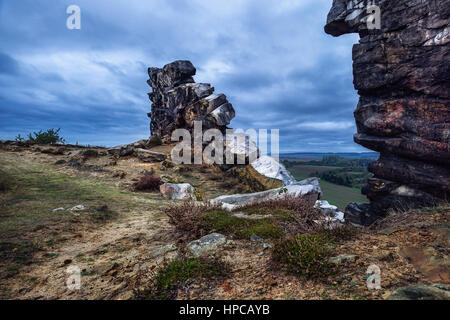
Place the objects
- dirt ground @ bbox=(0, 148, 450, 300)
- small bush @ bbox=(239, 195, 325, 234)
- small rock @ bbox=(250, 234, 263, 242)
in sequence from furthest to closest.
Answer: small bush @ bbox=(239, 195, 325, 234) < small rock @ bbox=(250, 234, 263, 242) < dirt ground @ bbox=(0, 148, 450, 300)

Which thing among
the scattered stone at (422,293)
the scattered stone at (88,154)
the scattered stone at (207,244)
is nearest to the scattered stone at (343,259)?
the scattered stone at (422,293)

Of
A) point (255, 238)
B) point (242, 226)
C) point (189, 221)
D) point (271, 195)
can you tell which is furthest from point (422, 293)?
point (271, 195)

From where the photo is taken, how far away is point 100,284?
3742 mm

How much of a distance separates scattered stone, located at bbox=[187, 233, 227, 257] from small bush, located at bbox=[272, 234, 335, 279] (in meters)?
1.45

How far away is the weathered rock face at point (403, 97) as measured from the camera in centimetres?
1277

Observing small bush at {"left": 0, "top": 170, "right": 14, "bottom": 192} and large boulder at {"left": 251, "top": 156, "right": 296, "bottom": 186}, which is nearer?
small bush at {"left": 0, "top": 170, "right": 14, "bottom": 192}

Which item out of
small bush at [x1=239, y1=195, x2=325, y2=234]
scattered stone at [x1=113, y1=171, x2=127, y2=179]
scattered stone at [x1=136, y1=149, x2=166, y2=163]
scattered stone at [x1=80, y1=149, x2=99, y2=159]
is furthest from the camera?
scattered stone at [x1=136, y1=149, x2=166, y2=163]

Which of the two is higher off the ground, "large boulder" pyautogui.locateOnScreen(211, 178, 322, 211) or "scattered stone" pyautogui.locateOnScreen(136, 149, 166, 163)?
"scattered stone" pyautogui.locateOnScreen(136, 149, 166, 163)

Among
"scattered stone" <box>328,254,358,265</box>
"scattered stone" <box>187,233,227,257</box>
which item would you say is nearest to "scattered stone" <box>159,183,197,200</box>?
"scattered stone" <box>187,233,227,257</box>

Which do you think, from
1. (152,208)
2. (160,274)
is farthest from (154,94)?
(160,274)

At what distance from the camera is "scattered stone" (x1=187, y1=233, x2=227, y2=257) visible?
461 centimetres

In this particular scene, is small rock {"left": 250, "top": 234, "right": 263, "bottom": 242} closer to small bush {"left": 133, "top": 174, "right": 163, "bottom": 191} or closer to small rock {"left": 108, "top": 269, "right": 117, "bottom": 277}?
small rock {"left": 108, "top": 269, "right": 117, "bottom": 277}

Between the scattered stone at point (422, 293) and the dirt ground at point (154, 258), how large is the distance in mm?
229
